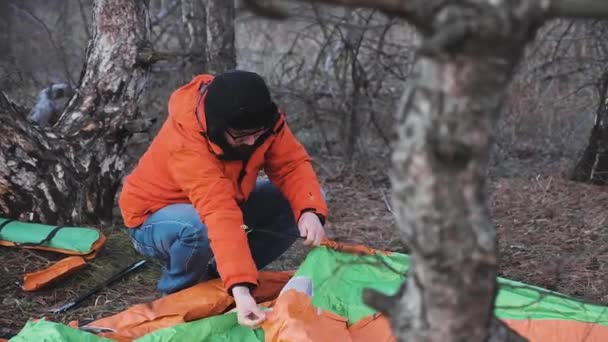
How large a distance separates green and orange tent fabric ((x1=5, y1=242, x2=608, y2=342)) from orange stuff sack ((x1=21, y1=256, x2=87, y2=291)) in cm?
53

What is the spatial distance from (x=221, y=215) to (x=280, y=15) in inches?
55.6

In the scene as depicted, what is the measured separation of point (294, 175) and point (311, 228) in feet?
0.83

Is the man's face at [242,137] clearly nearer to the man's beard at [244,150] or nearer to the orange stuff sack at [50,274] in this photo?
the man's beard at [244,150]

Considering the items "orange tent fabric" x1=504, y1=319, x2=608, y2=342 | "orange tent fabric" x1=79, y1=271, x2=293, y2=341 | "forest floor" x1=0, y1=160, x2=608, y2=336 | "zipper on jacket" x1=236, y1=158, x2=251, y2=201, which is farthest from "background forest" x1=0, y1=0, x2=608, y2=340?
"zipper on jacket" x1=236, y1=158, x2=251, y2=201

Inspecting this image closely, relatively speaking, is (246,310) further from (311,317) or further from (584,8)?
(584,8)

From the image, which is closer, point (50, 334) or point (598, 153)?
point (50, 334)

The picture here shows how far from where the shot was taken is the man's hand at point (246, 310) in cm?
222

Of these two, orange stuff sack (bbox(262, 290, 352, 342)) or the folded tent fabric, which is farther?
the folded tent fabric

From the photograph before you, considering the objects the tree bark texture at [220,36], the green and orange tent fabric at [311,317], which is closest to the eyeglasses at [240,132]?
the green and orange tent fabric at [311,317]

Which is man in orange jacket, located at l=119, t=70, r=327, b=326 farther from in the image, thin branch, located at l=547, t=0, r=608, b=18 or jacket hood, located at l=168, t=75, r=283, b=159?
thin branch, located at l=547, t=0, r=608, b=18

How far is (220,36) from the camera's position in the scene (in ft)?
17.4

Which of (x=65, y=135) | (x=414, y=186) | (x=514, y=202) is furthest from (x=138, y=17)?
(x=414, y=186)

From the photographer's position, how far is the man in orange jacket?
2355 millimetres

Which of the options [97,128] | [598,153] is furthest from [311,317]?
[598,153]
